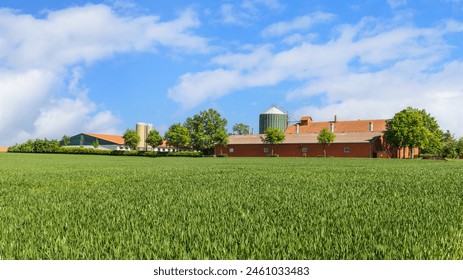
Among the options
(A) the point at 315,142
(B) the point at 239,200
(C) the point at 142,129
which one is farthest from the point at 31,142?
(B) the point at 239,200

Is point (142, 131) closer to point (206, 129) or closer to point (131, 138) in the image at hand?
point (131, 138)

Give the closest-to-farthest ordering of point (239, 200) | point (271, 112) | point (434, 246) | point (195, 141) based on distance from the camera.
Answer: point (434, 246)
point (239, 200)
point (195, 141)
point (271, 112)

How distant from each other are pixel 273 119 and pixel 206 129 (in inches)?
906

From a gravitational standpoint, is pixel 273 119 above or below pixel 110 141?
above

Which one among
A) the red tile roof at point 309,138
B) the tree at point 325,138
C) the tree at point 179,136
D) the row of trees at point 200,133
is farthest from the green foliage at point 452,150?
the tree at point 179,136

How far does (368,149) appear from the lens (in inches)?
2783

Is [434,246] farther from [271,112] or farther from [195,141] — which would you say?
[271,112]

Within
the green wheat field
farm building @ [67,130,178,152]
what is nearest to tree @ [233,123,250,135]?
farm building @ [67,130,178,152]

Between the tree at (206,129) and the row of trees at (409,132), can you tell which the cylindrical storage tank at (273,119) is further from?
the row of trees at (409,132)

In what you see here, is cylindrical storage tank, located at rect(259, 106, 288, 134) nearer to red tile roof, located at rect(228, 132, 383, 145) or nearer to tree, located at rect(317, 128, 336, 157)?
red tile roof, located at rect(228, 132, 383, 145)

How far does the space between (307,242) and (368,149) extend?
233ft

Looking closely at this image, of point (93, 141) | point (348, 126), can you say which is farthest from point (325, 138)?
point (93, 141)

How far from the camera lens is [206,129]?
90562 mm

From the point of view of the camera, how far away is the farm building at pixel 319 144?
72062 millimetres
